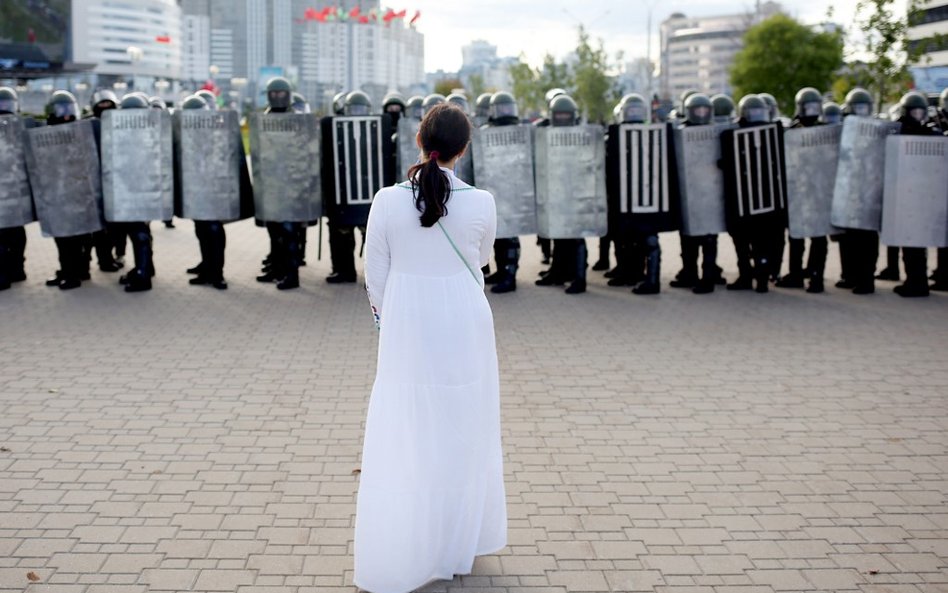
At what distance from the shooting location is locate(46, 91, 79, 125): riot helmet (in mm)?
11062

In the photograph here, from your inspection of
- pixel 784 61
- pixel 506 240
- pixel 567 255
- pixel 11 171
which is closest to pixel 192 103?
pixel 11 171

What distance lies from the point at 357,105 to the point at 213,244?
7.56 ft

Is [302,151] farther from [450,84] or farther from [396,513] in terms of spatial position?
[450,84]

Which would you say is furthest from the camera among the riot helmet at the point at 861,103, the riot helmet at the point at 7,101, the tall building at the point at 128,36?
the tall building at the point at 128,36

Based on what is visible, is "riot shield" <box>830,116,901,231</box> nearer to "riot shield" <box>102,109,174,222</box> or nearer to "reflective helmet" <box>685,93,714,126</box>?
"reflective helmet" <box>685,93,714,126</box>

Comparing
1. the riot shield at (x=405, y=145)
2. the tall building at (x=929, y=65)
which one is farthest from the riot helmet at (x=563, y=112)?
the tall building at (x=929, y=65)

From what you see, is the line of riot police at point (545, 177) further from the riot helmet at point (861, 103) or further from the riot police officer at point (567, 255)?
the riot helmet at point (861, 103)

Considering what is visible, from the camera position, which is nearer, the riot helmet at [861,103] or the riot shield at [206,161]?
the riot shield at [206,161]

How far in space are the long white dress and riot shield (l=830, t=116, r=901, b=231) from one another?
776cm

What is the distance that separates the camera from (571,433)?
20.2 feet

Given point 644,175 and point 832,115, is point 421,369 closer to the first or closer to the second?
point 644,175

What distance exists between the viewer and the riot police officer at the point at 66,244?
11.1m

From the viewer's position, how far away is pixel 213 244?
11352 millimetres

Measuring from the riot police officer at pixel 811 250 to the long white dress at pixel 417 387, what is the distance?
7983mm
